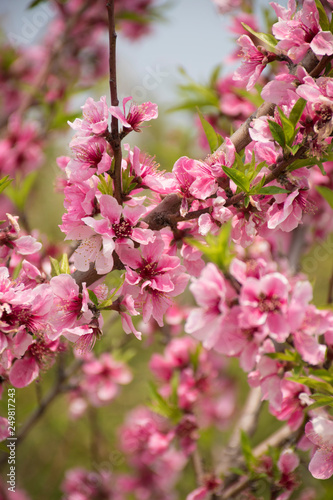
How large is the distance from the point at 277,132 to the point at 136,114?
33 centimetres

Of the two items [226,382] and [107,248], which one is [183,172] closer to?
[107,248]

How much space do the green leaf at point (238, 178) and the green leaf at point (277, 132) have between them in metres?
0.11

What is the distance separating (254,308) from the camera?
82cm

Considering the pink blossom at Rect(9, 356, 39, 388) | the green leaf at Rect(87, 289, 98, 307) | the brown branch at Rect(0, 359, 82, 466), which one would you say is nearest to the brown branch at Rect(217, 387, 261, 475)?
the brown branch at Rect(0, 359, 82, 466)

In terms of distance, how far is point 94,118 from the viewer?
0.97m

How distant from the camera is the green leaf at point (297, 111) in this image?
91 cm

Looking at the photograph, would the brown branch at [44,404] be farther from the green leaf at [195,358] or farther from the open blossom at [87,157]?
the open blossom at [87,157]

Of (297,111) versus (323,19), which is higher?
(323,19)

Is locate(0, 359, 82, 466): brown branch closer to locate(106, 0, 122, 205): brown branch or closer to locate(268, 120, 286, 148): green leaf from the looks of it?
locate(106, 0, 122, 205): brown branch

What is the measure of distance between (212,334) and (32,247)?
0.58m

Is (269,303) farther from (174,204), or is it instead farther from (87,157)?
(87,157)

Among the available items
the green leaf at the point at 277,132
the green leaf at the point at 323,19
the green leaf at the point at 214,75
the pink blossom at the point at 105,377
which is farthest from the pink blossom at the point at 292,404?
the green leaf at the point at 214,75


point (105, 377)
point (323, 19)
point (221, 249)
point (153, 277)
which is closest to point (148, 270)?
point (153, 277)

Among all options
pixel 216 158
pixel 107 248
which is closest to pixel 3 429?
pixel 107 248
